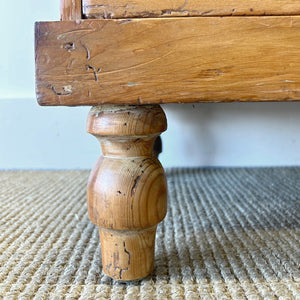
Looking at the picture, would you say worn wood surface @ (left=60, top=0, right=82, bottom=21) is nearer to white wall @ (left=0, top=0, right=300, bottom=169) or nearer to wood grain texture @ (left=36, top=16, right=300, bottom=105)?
wood grain texture @ (left=36, top=16, right=300, bottom=105)

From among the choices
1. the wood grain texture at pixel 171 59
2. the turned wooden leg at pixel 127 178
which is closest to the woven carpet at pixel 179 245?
the turned wooden leg at pixel 127 178

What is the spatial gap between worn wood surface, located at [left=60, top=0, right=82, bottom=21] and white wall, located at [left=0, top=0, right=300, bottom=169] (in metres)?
0.77

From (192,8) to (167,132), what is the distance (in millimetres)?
796

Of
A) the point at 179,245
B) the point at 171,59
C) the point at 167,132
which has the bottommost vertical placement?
the point at 179,245

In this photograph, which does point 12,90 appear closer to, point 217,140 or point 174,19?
point 217,140

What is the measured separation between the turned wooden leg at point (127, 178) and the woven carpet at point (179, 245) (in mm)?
73

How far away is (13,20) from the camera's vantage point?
3.67ft

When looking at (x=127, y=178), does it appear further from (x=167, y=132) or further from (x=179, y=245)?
(x=167, y=132)

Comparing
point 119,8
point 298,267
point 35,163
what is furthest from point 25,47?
point 298,267

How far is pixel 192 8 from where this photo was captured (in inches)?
14.0

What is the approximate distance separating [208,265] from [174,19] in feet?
1.01

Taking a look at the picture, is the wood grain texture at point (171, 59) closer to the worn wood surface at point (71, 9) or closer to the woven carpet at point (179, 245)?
the worn wood surface at point (71, 9)

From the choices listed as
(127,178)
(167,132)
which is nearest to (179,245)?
(127,178)

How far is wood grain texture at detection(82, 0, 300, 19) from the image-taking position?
1.16 feet
